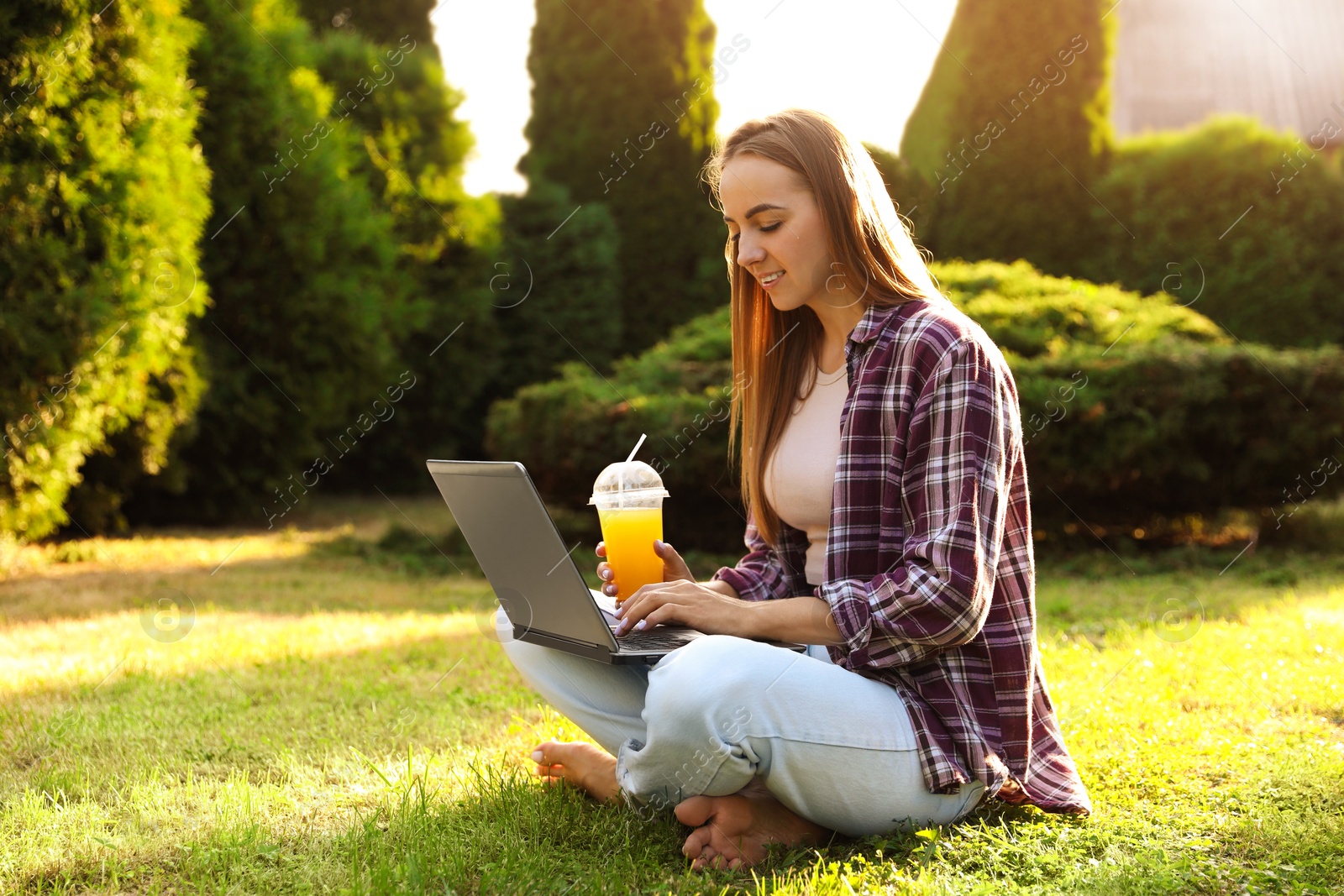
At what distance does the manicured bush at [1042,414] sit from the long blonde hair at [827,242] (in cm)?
337

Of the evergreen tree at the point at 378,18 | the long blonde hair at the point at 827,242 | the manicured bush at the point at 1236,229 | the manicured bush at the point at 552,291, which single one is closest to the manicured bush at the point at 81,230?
the long blonde hair at the point at 827,242

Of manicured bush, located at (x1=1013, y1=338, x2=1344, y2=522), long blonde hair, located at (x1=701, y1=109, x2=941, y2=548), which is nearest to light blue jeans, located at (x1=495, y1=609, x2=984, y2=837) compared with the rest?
long blonde hair, located at (x1=701, y1=109, x2=941, y2=548)

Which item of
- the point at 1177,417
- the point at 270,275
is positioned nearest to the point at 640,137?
the point at 270,275

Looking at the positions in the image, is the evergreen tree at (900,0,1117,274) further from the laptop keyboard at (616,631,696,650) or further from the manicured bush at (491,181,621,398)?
the laptop keyboard at (616,631,696,650)

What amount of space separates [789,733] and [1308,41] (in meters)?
15.2

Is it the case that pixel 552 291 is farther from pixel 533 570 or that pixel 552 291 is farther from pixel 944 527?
pixel 944 527

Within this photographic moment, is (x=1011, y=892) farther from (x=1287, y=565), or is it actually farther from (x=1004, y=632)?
(x=1287, y=565)

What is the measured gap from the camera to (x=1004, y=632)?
2072mm

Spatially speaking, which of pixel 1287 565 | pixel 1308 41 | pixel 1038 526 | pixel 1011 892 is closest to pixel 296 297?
pixel 1038 526

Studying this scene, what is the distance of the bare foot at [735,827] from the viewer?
6.98ft

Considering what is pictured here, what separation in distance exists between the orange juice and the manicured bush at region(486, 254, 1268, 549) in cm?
354

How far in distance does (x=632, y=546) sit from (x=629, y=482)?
0.15 m

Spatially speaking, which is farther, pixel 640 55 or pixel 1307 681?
pixel 640 55

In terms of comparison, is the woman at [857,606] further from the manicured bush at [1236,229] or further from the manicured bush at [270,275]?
the manicured bush at [1236,229]
